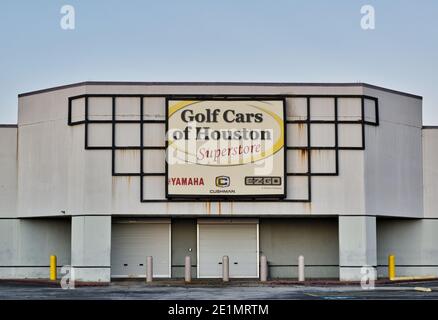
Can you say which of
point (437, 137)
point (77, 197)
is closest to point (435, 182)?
point (437, 137)

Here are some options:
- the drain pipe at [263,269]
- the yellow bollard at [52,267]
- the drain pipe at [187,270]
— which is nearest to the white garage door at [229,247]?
the drain pipe at [263,269]

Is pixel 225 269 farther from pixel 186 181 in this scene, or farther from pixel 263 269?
pixel 186 181

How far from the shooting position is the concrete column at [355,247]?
33406 millimetres

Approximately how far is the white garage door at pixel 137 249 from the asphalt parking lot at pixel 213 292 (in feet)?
11.1

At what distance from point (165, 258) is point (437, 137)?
13.1m

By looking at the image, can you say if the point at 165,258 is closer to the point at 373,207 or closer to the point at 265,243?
the point at 265,243

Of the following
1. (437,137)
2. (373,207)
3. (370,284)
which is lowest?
(370,284)

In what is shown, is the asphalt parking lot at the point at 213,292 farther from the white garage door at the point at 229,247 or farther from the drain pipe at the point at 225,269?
the white garage door at the point at 229,247

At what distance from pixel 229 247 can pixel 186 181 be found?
432 centimetres

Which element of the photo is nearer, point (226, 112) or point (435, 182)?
point (226, 112)

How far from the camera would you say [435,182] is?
36.6 metres

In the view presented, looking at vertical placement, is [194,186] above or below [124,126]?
below
